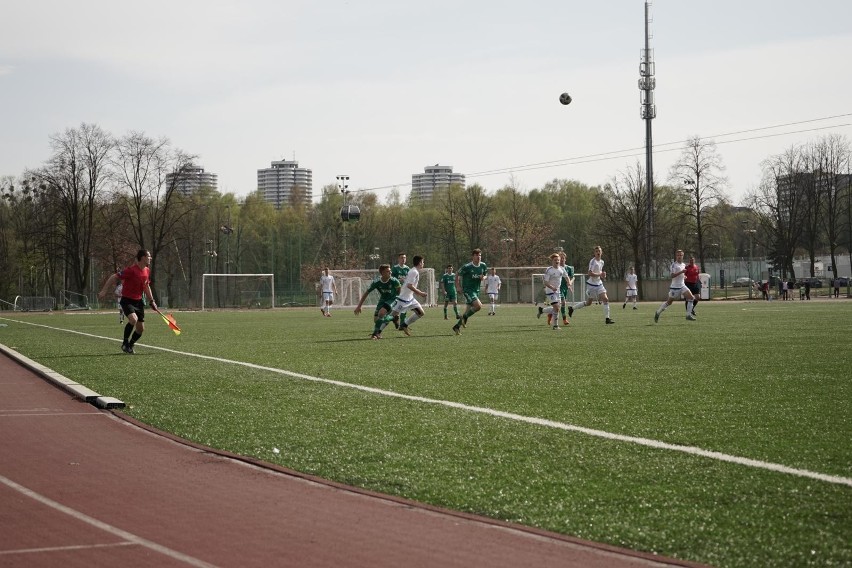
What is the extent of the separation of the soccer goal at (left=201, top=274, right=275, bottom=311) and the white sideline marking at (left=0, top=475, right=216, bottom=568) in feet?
218

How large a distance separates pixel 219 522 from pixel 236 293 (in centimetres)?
6950

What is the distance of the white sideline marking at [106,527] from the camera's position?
18.4ft

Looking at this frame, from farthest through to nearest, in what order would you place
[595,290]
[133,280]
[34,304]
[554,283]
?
[34,304] < [595,290] < [554,283] < [133,280]

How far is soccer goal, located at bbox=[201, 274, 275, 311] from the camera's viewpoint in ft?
244

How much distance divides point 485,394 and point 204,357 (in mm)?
8519

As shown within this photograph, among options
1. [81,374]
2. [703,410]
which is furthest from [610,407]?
[81,374]

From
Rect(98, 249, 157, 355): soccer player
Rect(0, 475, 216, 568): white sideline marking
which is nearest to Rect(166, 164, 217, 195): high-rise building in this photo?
Rect(98, 249, 157, 355): soccer player

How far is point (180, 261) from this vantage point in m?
101

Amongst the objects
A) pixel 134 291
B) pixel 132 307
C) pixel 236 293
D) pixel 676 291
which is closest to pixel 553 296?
pixel 676 291

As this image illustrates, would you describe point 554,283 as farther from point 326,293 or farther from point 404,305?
point 326,293

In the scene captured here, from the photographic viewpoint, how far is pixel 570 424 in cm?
973

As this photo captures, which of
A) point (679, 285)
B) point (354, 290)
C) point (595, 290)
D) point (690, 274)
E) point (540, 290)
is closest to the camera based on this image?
point (679, 285)

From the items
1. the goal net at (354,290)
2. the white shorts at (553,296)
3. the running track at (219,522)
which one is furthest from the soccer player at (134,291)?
the goal net at (354,290)

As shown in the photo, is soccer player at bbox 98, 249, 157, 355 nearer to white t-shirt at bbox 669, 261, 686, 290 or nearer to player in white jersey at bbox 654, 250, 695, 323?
player in white jersey at bbox 654, 250, 695, 323
